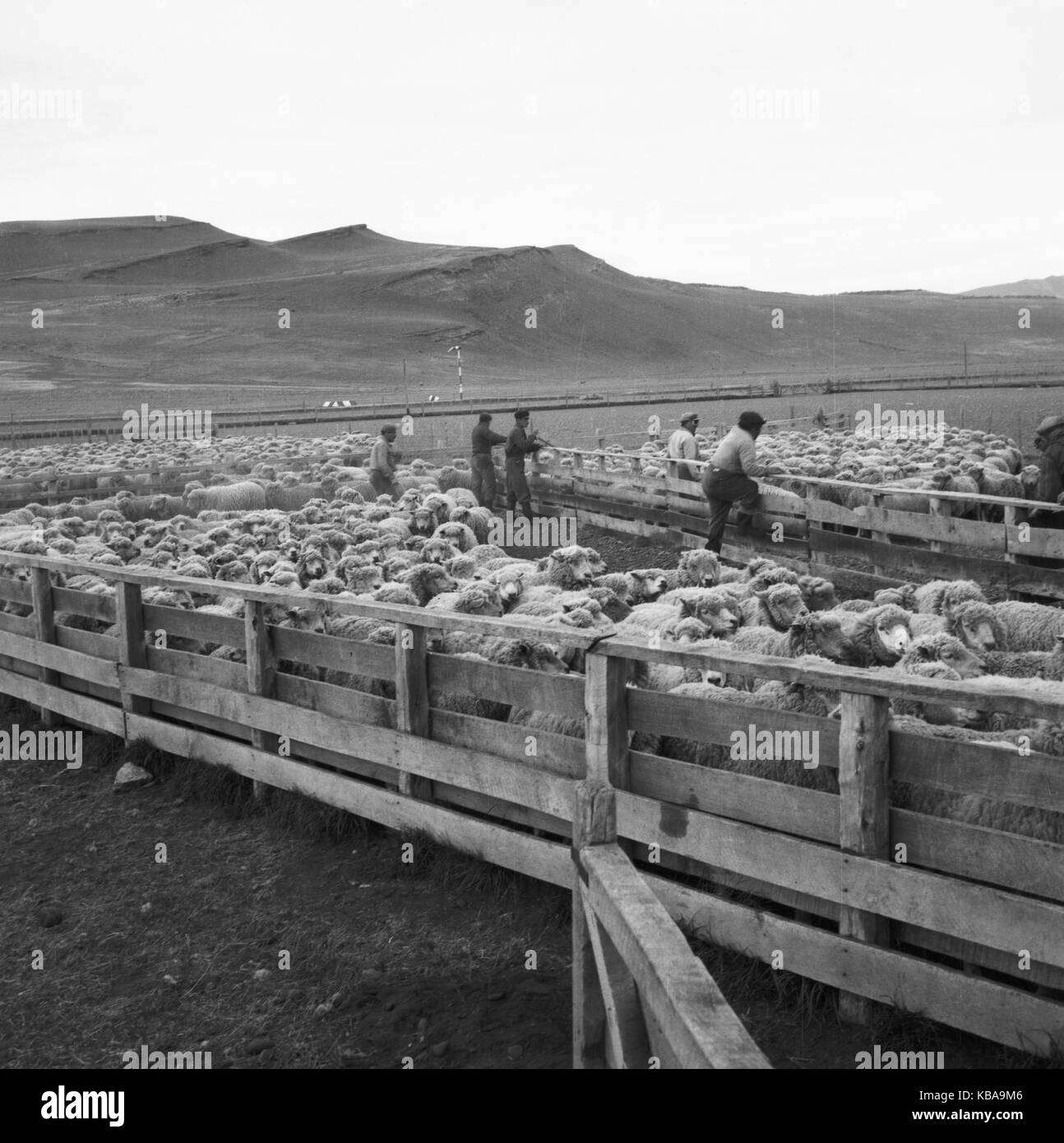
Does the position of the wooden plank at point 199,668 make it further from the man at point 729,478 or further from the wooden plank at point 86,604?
the man at point 729,478

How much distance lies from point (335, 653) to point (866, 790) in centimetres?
298

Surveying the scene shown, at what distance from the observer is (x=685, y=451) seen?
14.7 meters

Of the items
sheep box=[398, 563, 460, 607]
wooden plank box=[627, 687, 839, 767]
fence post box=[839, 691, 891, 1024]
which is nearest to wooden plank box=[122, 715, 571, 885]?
wooden plank box=[627, 687, 839, 767]

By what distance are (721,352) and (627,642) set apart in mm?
134155

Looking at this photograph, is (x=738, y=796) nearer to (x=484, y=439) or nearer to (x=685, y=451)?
(x=685, y=451)

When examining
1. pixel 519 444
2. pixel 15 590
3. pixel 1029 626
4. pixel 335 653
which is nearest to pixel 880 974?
pixel 335 653

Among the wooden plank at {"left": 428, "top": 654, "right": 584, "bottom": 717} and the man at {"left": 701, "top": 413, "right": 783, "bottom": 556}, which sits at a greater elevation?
the man at {"left": 701, "top": 413, "right": 783, "bottom": 556}

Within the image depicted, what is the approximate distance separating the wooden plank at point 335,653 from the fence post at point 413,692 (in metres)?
0.17

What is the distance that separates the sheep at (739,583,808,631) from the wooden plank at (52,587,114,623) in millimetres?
4025

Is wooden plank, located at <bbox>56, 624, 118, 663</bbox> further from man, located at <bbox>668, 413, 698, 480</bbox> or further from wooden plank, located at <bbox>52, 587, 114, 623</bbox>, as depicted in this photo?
man, located at <bbox>668, 413, 698, 480</bbox>

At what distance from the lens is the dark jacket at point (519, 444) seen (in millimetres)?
15195

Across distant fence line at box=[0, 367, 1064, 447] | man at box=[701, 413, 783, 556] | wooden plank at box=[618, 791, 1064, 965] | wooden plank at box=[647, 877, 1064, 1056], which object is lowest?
wooden plank at box=[647, 877, 1064, 1056]

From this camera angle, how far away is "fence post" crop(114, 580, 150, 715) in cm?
706
